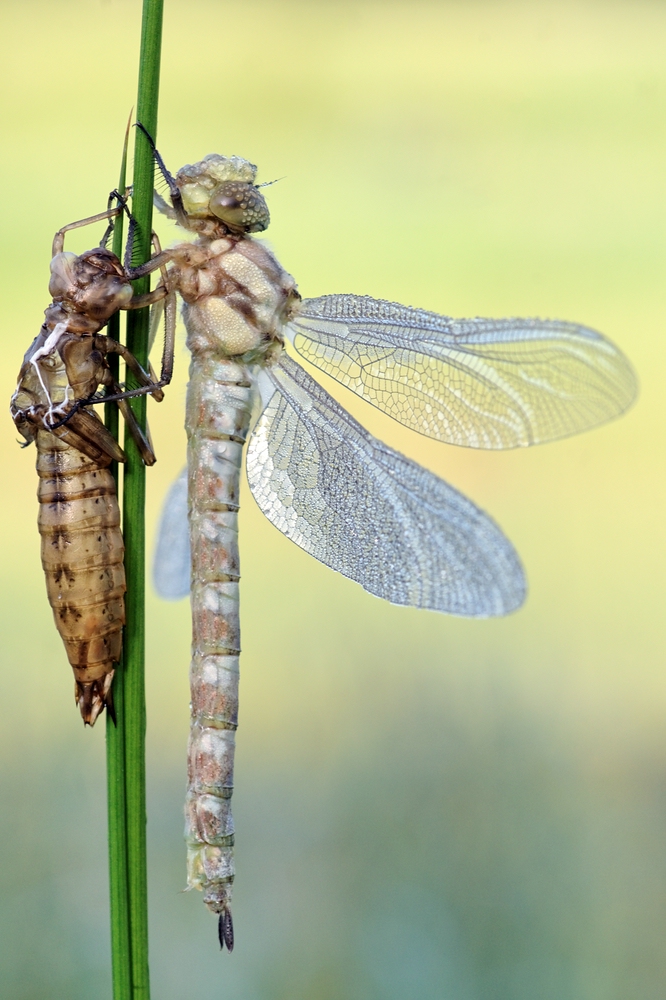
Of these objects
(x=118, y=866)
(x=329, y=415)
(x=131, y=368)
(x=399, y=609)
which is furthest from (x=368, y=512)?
(x=399, y=609)

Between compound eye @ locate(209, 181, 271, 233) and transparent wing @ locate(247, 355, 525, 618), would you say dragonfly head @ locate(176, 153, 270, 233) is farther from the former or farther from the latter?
transparent wing @ locate(247, 355, 525, 618)

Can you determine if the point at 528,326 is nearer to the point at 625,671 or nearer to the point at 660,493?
the point at 625,671

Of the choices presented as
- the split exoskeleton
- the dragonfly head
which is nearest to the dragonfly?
the dragonfly head

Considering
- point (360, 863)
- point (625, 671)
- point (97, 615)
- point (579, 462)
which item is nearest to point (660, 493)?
point (579, 462)

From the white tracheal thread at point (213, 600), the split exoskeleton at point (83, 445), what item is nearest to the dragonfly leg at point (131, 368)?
the split exoskeleton at point (83, 445)

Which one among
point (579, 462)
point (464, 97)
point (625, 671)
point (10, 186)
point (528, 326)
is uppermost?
point (464, 97)

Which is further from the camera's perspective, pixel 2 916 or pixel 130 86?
pixel 130 86

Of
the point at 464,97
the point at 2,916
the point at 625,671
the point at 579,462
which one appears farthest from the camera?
the point at 464,97
